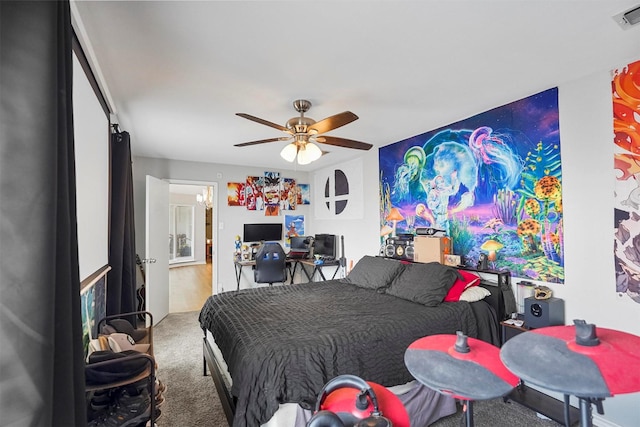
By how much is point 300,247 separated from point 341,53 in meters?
4.03

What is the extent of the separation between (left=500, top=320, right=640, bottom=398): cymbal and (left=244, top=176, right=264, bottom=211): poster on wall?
4.82 meters

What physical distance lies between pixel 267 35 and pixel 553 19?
148cm

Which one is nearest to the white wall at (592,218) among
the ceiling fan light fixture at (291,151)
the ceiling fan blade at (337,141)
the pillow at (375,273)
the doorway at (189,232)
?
the pillow at (375,273)

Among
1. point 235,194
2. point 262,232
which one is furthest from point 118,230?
point 262,232

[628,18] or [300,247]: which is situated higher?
[628,18]

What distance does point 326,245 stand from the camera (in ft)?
17.1

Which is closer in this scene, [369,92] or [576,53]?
[576,53]

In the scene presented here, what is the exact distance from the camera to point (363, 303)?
2658mm

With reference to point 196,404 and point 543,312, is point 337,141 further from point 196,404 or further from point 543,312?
point 196,404

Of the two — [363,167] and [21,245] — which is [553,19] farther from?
[363,167]

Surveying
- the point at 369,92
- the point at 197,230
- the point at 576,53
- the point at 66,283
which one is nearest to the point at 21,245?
the point at 66,283

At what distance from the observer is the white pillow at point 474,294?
2581mm

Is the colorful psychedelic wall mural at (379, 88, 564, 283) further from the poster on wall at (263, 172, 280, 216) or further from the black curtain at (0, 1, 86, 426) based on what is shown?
the black curtain at (0, 1, 86, 426)

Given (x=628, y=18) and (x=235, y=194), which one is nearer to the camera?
(x=628, y=18)
